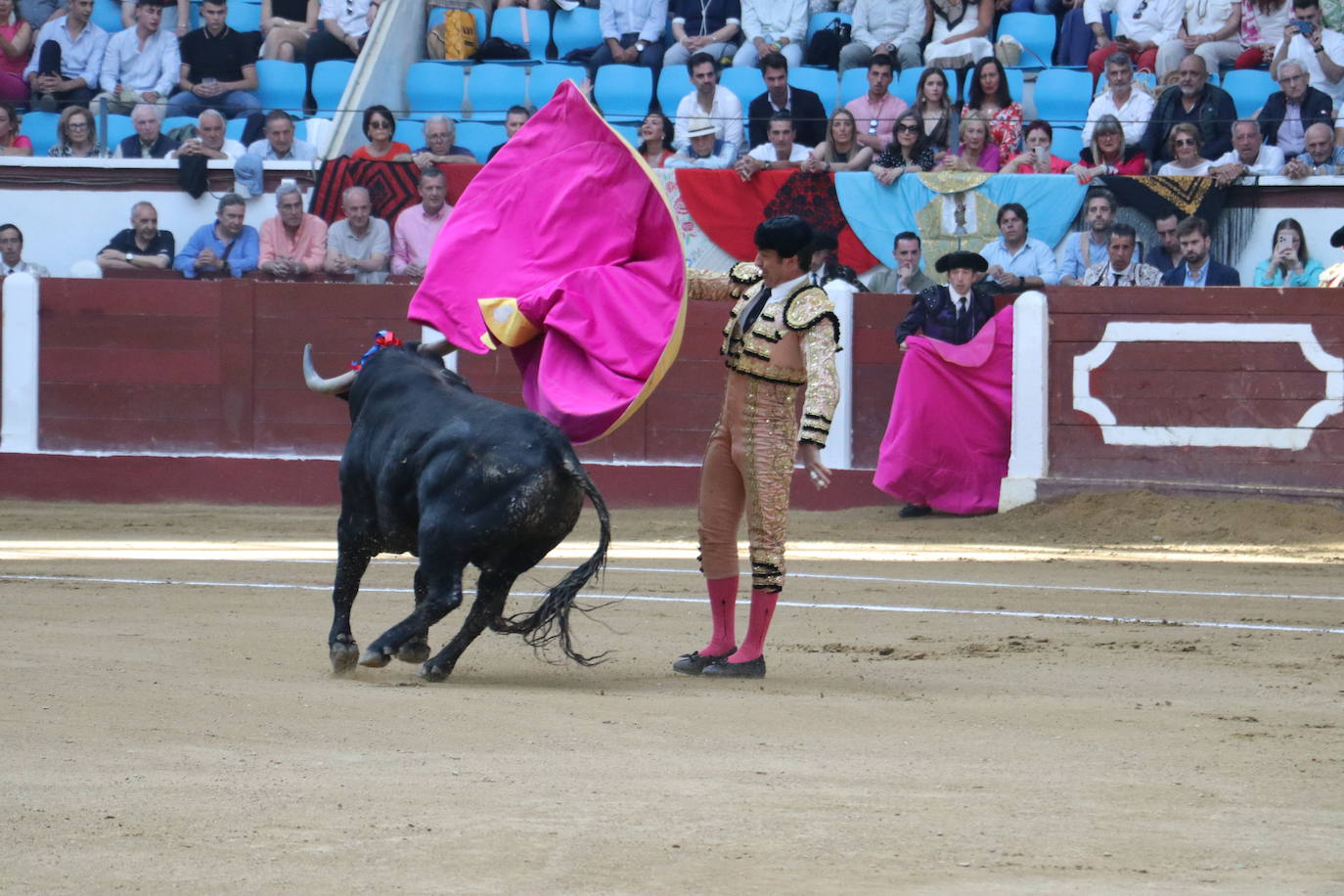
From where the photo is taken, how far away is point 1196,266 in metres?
9.12

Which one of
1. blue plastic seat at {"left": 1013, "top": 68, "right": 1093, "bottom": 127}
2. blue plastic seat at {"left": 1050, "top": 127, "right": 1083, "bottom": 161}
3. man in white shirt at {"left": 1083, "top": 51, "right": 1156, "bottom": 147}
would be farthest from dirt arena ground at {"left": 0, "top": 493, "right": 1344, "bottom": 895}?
blue plastic seat at {"left": 1013, "top": 68, "right": 1093, "bottom": 127}

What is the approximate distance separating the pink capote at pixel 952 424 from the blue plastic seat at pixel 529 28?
3923mm

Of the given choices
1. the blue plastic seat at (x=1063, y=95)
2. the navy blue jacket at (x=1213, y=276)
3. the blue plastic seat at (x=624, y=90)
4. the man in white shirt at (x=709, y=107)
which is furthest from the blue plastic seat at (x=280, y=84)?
the navy blue jacket at (x=1213, y=276)

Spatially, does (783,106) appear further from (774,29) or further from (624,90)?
(624,90)

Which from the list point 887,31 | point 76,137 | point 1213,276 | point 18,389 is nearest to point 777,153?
point 887,31

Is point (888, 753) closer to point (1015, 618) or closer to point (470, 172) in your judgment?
point (1015, 618)

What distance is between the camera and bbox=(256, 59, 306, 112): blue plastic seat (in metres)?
11.8

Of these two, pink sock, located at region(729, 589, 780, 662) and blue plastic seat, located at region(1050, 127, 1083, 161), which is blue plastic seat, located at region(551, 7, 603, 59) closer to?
blue plastic seat, located at region(1050, 127, 1083, 161)

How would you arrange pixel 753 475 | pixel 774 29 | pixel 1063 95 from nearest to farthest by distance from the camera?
pixel 753 475
pixel 1063 95
pixel 774 29

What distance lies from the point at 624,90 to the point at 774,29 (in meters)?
0.98

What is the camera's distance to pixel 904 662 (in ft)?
17.2

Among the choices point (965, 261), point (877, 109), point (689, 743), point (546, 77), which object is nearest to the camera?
point (689, 743)

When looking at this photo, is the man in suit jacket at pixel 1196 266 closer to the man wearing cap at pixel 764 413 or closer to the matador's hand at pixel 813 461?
the man wearing cap at pixel 764 413

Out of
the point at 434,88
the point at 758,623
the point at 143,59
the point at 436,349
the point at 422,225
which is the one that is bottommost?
the point at 758,623
